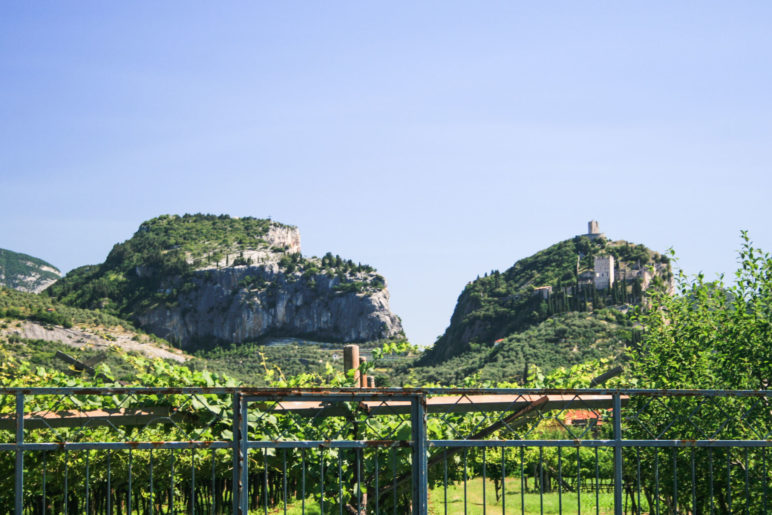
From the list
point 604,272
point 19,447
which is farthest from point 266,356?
point 19,447

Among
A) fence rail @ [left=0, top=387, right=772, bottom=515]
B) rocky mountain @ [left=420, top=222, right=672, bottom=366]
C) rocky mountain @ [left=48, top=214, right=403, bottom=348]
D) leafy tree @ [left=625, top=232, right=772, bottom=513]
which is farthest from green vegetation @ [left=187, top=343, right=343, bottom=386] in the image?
leafy tree @ [left=625, top=232, right=772, bottom=513]

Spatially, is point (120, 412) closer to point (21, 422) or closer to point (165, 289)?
point (21, 422)

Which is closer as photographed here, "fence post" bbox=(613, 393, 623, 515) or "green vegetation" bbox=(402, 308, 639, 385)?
"fence post" bbox=(613, 393, 623, 515)

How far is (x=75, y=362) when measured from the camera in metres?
8.85

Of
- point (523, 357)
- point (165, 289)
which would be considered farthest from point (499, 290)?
point (165, 289)

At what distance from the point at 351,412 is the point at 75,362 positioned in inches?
172

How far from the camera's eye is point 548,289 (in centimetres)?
9275

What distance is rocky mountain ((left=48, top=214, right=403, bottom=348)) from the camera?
133500 mm

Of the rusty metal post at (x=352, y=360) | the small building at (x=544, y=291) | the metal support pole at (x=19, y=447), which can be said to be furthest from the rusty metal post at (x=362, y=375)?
the small building at (x=544, y=291)

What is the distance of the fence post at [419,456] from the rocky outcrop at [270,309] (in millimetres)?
135349

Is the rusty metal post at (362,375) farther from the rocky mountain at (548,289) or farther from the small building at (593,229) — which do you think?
the small building at (593,229)

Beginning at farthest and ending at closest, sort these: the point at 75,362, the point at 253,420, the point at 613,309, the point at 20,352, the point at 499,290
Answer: the point at 499,290 → the point at 613,309 → the point at 20,352 → the point at 75,362 → the point at 253,420

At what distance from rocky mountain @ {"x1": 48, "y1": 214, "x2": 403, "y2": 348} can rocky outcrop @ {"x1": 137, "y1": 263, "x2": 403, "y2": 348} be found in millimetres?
202

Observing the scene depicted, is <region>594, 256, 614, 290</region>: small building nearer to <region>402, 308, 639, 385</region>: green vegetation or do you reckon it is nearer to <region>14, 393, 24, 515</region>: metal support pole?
<region>402, 308, 639, 385</region>: green vegetation
